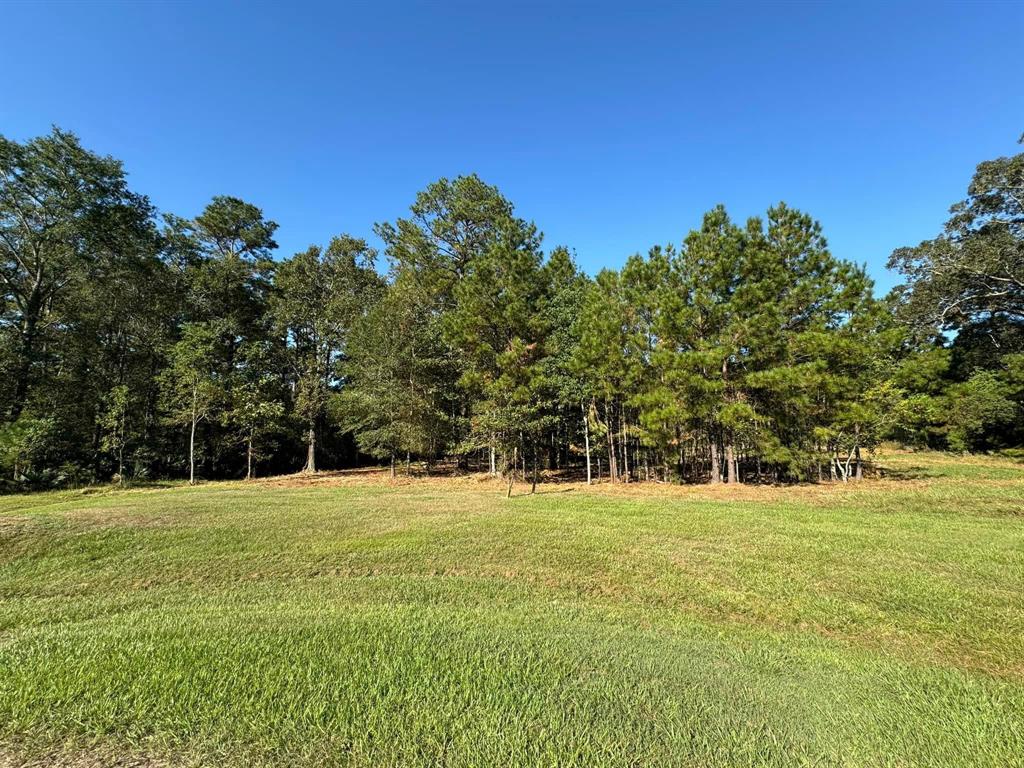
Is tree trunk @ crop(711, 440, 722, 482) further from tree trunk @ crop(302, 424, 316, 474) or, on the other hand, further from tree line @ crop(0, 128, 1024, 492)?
tree trunk @ crop(302, 424, 316, 474)

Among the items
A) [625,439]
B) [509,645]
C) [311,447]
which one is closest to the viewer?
[509,645]

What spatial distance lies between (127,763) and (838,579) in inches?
256

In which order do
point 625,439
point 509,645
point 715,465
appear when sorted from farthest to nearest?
1. point 625,439
2. point 715,465
3. point 509,645

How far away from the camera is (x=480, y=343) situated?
17203 millimetres

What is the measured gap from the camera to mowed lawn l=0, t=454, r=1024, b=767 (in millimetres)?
2143

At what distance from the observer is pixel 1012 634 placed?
373cm

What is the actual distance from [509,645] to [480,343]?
14.5m

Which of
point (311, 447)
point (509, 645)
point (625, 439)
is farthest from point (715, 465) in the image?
point (311, 447)

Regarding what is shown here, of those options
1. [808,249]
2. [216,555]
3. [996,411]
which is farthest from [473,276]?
[996,411]

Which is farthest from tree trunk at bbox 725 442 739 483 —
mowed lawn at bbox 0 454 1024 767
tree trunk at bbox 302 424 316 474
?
tree trunk at bbox 302 424 316 474

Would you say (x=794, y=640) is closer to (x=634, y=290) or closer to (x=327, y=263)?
(x=634, y=290)

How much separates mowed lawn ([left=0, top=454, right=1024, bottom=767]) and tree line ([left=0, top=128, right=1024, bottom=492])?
7.38 meters

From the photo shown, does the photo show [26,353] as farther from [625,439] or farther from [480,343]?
[625,439]

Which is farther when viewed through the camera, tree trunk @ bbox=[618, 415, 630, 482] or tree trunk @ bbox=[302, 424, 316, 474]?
tree trunk @ bbox=[302, 424, 316, 474]
